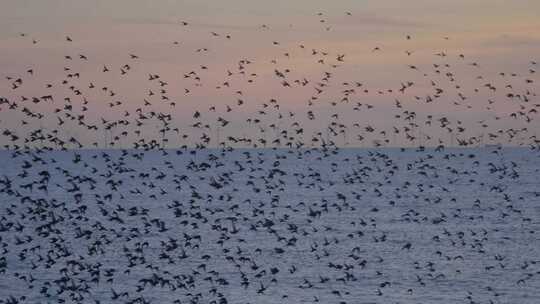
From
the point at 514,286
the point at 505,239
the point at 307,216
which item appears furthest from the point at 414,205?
the point at 514,286

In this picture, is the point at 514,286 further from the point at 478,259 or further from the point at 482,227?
the point at 482,227

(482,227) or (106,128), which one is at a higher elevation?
(106,128)

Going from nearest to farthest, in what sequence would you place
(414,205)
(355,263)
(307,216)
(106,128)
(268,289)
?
1. (106,128)
2. (268,289)
3. (355,263)
4. (307,216)
5. (414,205)

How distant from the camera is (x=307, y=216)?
165625mm

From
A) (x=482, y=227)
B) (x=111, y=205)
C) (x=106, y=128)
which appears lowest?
(x=111, y=205)

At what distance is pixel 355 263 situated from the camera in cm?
10688

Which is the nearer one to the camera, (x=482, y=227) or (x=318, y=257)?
(x=318, y=257)

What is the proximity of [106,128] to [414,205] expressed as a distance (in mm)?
117733

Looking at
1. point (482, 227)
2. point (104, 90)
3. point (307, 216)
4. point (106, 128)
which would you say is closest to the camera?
point (104, 90)

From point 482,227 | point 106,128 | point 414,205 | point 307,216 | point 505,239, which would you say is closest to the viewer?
point 106,128

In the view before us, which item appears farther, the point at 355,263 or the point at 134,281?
the point at 355,263

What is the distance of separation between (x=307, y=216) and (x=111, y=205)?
4594cm

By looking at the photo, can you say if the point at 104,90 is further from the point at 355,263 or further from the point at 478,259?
the point at 478,259

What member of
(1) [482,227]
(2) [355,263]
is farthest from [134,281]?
(1) [482,227]
